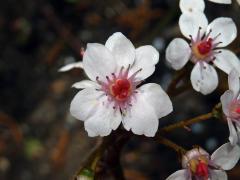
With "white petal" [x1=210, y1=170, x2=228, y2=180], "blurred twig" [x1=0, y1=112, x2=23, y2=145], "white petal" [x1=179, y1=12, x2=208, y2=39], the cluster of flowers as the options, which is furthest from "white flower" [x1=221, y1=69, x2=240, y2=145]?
"blurred twig" [x1=0, y1=112, x2=23, y2=145]

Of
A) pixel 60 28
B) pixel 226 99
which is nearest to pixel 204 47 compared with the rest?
pixel 226 99

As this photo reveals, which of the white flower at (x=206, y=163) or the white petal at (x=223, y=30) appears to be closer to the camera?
the white flower at (x=206, y=163)

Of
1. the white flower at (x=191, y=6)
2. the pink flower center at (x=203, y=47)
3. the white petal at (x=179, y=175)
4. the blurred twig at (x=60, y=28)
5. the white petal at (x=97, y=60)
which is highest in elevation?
the white flower at (x=191, y=6)

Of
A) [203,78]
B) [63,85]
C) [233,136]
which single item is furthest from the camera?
[63,85]

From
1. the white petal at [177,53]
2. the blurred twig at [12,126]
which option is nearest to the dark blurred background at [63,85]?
the blurred twig at [12,126]

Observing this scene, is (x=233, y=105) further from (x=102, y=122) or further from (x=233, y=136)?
(x=102, y=122)

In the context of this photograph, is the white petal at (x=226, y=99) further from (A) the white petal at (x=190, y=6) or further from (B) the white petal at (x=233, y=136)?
(A) the white petal at (x=190, y=6)
